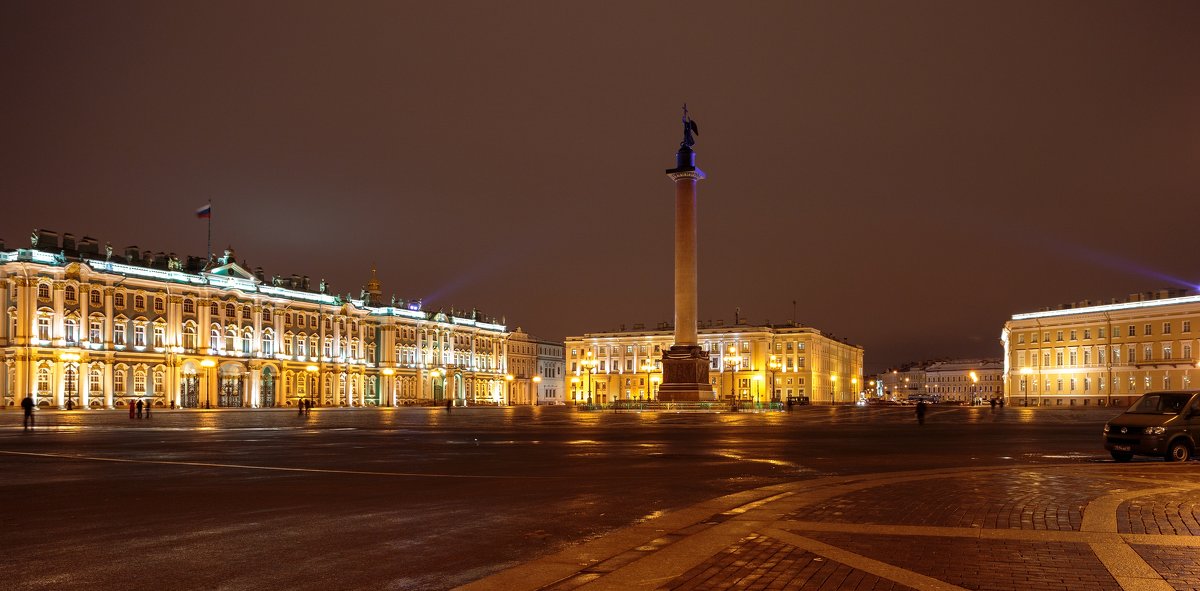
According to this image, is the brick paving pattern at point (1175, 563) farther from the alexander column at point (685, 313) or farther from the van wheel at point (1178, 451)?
the alexander column at point (685, 313)

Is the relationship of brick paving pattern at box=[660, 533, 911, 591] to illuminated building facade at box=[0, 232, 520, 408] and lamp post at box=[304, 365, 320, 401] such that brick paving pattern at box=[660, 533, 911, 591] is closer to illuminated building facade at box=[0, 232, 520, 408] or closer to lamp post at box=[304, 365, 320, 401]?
illuminated building facade at box=[0, 232, 520, 408]

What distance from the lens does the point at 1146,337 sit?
106 meters

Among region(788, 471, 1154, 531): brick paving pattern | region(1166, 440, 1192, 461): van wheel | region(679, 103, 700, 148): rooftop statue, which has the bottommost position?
region(1166, 440, 1192, 461): van wheel

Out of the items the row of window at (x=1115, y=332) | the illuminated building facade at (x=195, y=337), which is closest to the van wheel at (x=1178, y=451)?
the illuminated building facade at (x=195, y=337)

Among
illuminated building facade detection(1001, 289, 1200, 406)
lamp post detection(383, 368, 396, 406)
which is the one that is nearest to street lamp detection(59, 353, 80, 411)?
lamp post detection(383, 368, 396, 406)

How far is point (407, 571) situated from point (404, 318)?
122 m

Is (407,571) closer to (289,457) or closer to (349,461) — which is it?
(349,461)

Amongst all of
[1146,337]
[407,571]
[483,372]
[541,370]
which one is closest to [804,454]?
[407,571]

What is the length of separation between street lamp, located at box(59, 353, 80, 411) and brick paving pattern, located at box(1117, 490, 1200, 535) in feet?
284

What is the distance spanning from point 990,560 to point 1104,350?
383 feet

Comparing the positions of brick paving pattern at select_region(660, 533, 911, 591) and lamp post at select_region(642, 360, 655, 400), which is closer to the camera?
brick paving pattern at select_region(660, 533, 911, 591)

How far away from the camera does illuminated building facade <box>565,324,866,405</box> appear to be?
5856 inches

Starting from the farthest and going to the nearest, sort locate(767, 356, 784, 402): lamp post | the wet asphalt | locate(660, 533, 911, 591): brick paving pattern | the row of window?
locate(767, 356, 784, 402): lamp post
the row of window
the wet asphalt
locate(660, 533, 911, 591): brick paving pattern

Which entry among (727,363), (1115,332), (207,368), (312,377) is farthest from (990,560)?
(727,363)
